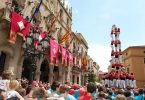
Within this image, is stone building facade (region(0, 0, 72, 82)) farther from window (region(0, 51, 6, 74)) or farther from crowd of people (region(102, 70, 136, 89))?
crowd of people (region(102, 70, 136, 89))

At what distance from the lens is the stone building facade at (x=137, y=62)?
53.2 meters

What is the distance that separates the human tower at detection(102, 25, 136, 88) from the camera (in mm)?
26297

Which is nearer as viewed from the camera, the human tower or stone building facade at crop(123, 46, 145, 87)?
the human tower

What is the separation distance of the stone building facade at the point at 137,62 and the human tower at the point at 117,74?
25.5 metres

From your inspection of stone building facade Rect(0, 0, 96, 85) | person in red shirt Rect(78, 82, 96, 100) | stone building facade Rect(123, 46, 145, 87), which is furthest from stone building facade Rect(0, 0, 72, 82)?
stone building facade Rect(123, 46, 145, 87)

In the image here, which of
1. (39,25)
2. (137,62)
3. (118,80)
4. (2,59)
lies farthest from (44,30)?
(137,62)

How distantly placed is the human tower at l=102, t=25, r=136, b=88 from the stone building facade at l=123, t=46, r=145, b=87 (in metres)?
25.5

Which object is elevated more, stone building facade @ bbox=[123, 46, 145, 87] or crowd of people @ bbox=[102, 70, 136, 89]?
stone building facade @ bbox=[123, 46, 145, 87]

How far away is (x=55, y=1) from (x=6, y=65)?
13135 mm

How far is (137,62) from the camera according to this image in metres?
54.1

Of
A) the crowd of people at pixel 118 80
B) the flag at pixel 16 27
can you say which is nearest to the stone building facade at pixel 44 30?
the flag at pixel 16 27

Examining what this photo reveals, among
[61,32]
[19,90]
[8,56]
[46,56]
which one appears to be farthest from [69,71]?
[19,90]

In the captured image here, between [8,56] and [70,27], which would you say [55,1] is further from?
[8,56]

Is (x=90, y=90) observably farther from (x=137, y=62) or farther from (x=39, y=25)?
(x=137, y=62)
